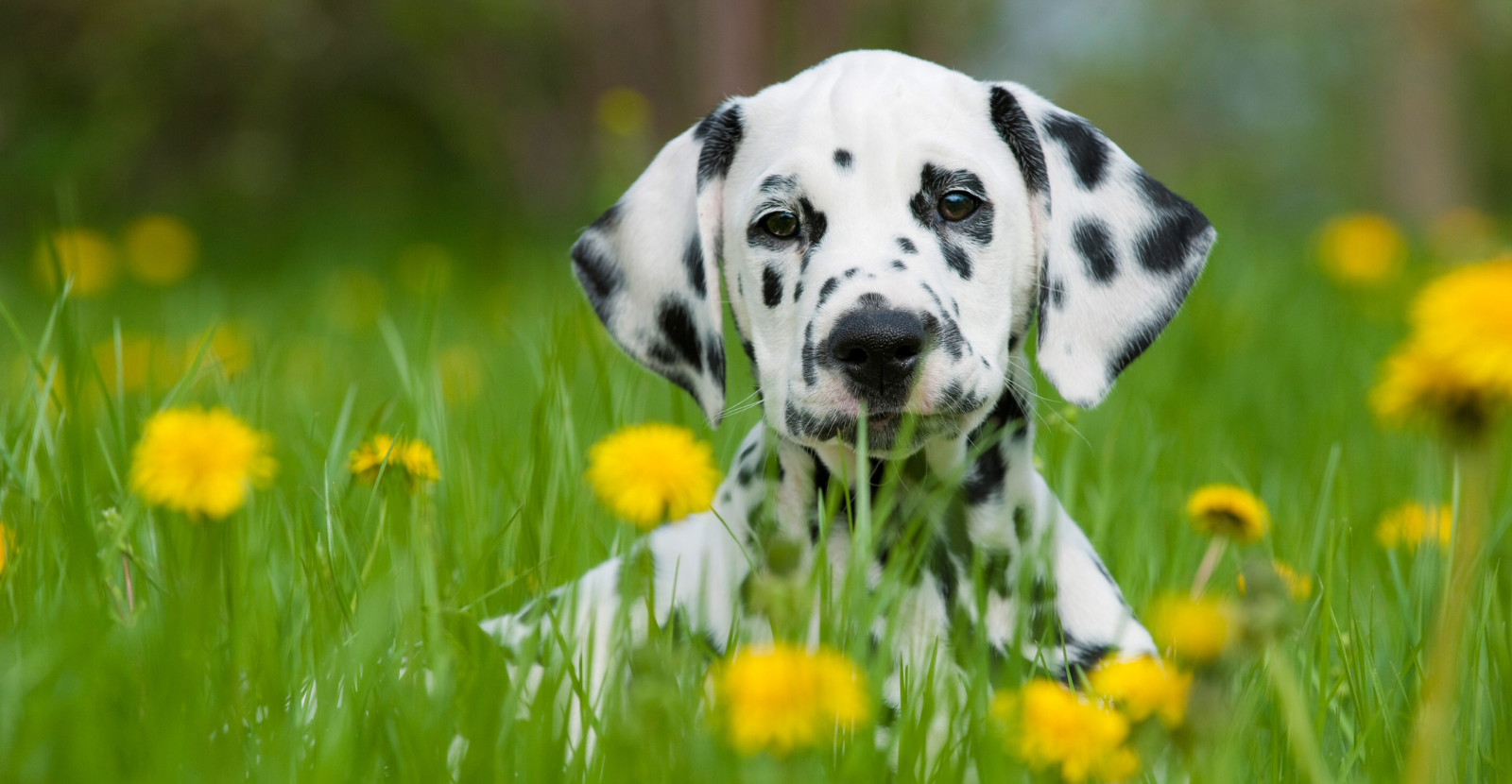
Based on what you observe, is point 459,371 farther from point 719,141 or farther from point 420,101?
point 420,101

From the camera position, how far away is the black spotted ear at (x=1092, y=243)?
2.22 metres

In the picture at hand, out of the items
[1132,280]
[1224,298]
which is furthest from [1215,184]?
[1132,280]

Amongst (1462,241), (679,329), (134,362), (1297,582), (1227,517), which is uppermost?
(679,329)

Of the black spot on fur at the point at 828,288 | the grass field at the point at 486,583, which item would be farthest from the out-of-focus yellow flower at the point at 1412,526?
the black spot on fur at the point at 828,288

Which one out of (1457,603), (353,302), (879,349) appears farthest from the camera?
(353,302)

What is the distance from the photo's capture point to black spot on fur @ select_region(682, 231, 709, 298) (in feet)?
7.79

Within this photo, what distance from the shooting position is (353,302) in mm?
5980

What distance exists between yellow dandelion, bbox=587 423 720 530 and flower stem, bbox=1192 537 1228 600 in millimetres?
1249

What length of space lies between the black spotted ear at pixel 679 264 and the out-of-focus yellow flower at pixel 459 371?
3.15 ft

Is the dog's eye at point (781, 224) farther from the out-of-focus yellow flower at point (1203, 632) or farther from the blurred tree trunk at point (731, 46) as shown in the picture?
the blurred tree trunk at point (731, 46)

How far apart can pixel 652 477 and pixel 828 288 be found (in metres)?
0.54

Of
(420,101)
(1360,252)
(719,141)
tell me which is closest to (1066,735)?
(719,141)

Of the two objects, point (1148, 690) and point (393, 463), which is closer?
point (1148, 690)

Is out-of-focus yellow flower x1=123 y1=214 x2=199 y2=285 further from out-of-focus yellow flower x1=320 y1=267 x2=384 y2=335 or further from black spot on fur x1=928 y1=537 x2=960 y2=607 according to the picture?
black spot on fur x1=928 y1=537 x2=960 y2=607
